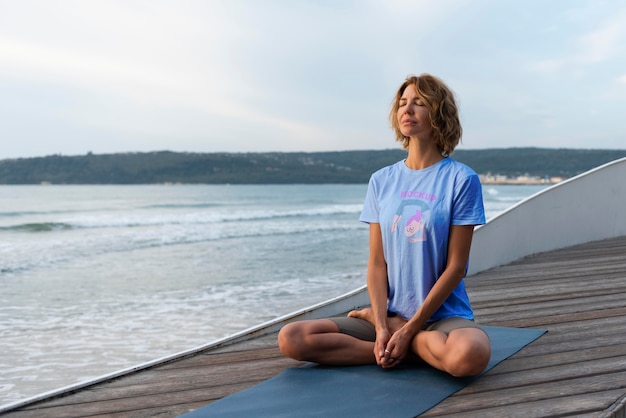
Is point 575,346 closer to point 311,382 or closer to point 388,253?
point 388,253

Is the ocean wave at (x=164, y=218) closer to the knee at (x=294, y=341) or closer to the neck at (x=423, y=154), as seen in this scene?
the knee at (x=294, y=341)

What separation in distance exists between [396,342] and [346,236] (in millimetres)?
16241

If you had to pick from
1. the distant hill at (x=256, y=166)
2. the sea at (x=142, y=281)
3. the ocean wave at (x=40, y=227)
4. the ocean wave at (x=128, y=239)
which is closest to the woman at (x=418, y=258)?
the sea at (x=142, y=281)

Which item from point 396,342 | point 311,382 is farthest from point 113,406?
point 396,342

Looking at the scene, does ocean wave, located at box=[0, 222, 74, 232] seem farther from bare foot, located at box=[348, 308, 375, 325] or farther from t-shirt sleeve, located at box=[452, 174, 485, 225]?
t-shirt sleeve, located at box=[452, 174, 485, 225]

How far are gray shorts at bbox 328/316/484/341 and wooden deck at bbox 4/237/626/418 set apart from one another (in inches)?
8.9

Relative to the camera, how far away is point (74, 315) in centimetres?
725

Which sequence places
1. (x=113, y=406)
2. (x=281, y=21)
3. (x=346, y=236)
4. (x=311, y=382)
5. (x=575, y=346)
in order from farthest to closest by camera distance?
(x=346, y=236), (x=281, y=21), (x=575, y=346), (x=311, y=382), (x=113, y=406)

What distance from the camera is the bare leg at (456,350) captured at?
93.4 inches

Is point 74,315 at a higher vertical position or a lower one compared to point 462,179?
lower

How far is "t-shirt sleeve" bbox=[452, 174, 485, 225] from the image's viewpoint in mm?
2508

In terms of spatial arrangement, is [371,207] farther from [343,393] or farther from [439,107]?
[343,393]

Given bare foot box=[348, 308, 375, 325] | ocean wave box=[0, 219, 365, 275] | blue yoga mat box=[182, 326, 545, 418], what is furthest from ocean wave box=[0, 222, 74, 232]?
blue yoga mat box=[182, 326, 545, 418]

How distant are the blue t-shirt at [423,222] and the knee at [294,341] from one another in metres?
0.38
